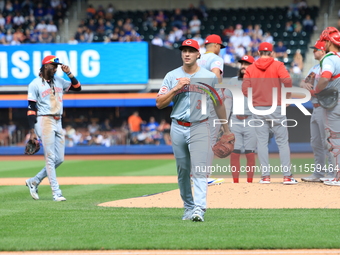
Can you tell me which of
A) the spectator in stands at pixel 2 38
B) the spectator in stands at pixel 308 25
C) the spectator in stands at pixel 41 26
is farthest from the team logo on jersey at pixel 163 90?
the spectator in stands at pixel 41 26

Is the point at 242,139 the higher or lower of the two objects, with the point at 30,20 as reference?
lower

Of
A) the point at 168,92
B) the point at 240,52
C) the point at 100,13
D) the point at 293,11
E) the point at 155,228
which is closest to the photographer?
the point at 155,228

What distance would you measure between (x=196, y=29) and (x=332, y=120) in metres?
16.9

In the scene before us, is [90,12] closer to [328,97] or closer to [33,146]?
[33,146]

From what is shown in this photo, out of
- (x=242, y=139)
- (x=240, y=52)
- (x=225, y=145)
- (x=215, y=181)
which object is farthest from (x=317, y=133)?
(x=240, y=52)

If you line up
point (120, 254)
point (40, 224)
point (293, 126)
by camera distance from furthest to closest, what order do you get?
point (293, 126) → point (40, 224) → point (120, 254)

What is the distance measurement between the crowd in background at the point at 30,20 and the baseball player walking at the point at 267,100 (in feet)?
53.3

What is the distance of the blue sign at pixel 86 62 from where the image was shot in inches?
835

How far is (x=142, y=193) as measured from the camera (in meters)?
9.02

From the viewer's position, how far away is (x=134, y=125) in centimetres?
2119

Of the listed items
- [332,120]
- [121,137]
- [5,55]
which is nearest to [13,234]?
[332,120]

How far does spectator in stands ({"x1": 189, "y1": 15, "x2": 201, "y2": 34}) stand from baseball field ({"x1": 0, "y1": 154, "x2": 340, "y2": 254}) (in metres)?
15.3

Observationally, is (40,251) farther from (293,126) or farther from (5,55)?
(5,55)

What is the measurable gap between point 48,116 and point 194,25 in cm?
1750
